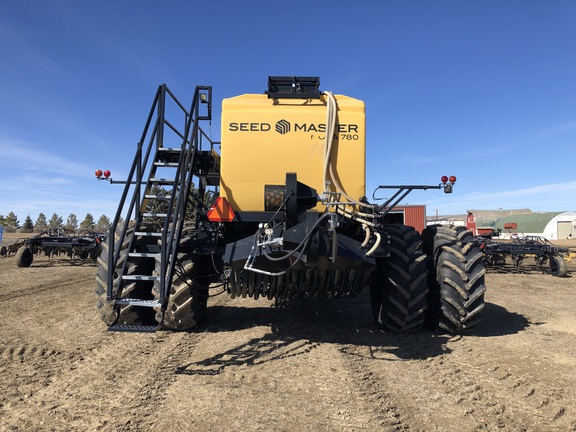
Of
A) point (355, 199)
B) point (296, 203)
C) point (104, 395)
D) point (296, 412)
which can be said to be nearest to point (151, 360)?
point (104, 395)

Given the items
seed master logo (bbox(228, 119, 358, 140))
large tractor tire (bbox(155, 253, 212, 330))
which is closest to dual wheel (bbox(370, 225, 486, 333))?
seed master logo (bbox(228, 119, 358, 140))

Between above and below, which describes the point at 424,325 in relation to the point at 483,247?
below

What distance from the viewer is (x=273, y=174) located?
4895 mm

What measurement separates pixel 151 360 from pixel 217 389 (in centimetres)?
116

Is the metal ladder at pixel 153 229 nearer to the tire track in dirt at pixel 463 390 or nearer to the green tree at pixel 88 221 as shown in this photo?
the tire track in dirt at pixel 463 390

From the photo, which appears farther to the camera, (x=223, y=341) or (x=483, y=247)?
(x=483, y=247)

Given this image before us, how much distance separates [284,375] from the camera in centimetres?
393

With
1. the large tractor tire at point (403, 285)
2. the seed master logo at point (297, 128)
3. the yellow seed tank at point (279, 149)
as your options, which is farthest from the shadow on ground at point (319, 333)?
the seed master logo at point (297, 128)

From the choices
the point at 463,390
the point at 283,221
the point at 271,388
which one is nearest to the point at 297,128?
the point at 283,221

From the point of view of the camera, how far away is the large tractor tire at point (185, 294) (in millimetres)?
5137

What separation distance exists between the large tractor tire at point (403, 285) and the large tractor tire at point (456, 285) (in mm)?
321

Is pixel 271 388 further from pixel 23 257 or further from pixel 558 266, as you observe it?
pixel 23 257

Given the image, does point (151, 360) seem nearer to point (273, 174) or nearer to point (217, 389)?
point (217, 389)

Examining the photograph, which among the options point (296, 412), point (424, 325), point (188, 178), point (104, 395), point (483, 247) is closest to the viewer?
point (296, 412)
